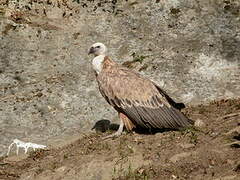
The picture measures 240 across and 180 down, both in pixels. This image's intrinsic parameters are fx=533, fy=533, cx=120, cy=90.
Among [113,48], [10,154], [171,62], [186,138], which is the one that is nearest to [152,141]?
[186,138]

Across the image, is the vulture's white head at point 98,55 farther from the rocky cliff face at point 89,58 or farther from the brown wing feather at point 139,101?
the rocky cliff face at point 89,58

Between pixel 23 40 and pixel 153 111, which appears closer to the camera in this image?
pixel 153 111

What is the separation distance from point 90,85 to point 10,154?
541cm

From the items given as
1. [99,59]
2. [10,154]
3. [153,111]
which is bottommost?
[10,154]

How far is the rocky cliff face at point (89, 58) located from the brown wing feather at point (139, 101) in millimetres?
3788

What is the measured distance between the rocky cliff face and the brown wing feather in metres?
3.79

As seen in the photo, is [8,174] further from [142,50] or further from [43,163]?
[142,50]

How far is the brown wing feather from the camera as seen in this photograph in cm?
1530

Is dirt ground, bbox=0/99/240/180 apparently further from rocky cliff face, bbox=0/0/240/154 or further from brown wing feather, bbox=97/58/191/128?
rocky cliff face, bbox=0/0/240/154

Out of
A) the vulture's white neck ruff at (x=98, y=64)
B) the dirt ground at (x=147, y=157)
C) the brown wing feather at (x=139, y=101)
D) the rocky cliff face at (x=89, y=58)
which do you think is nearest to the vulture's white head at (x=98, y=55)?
the vulture's white neck ruff at (x=98, y=64)

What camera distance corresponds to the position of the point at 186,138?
46.6ft

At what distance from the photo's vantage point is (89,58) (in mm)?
23938

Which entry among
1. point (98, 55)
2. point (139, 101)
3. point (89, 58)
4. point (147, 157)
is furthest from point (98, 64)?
point (89, 58)

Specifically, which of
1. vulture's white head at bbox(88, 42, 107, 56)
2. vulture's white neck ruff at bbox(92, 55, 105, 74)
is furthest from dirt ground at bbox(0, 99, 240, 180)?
vulture's white head at bbox(88, 42, 107, 56)
